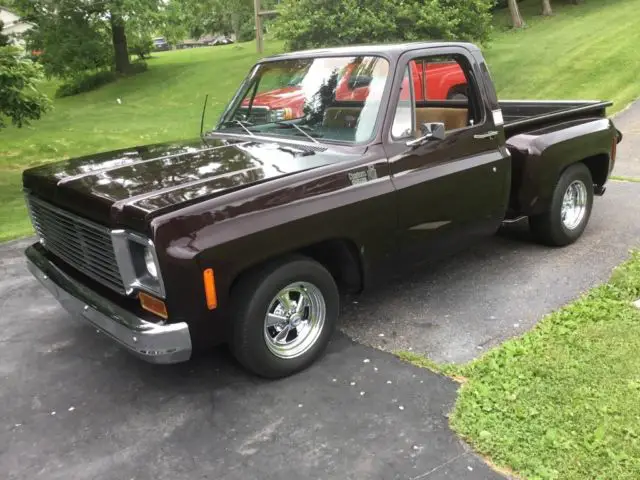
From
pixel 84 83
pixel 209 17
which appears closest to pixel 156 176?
pixel 84 83

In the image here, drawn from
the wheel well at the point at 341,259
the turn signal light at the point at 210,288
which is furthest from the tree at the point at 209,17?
the turn signal light at the point at 210,288

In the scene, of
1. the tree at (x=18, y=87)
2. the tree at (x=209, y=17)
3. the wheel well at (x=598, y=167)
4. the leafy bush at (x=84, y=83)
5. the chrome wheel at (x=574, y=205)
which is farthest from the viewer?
the leafy bush at (x=84, y=83)

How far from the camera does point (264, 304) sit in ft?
11.3

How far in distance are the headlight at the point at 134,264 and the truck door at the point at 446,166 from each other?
1672mm

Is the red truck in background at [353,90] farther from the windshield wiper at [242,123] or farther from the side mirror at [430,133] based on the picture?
the side mirror at [430,133]

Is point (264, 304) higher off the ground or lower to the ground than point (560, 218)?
higher

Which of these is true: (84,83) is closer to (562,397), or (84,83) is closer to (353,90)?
(353,90)

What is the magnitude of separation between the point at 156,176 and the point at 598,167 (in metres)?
4.38

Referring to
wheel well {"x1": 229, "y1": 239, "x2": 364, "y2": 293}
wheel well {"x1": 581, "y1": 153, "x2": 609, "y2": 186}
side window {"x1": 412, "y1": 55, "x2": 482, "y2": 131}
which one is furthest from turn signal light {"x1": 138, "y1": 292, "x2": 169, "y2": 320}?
wheel well {"x1": 581, "y1": 153, "x2": 609, "y2": 186}

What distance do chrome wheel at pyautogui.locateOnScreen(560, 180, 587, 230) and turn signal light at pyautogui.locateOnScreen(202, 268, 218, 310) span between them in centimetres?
372

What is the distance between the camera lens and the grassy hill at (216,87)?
13805mm

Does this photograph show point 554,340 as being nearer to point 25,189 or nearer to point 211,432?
point 211,432

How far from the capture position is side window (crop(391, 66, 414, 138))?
409 centimetres

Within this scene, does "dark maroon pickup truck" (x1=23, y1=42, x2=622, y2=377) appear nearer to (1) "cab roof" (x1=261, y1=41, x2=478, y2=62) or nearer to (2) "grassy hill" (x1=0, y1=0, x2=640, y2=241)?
(1) "cab roof" (x1=261, y1=41, x2=478, y2=62)
